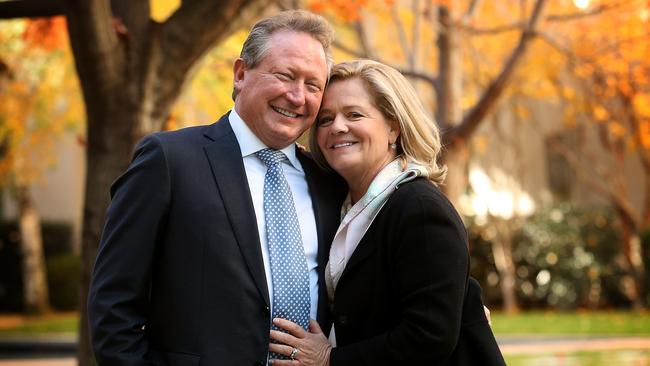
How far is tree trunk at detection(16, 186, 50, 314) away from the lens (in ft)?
59.7

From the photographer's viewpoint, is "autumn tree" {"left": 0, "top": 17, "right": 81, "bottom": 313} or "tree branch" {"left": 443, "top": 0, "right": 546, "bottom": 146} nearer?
"tree branch" {"left": 443, "top": 0, "right": 546, "bottom": 146}

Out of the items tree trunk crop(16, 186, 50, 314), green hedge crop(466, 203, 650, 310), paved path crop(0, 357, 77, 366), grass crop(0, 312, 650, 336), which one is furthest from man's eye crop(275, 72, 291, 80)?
tree trunk crop(16, 186, 50, 314)

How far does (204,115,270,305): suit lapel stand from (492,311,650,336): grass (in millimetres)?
10798

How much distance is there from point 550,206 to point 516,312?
2.60 metres

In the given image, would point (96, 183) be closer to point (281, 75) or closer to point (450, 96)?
point (281, 75)

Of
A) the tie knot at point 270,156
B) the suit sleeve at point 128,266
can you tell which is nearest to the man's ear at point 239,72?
the tie knot at point 270,156

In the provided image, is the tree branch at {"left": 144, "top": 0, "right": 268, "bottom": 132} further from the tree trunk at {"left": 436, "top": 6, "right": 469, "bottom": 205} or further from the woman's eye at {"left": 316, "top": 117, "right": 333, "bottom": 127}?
the tree trunk at {"left": 436, "top": 6, "right": 469, "bottom": 205}

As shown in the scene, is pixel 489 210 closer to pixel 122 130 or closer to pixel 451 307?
pixel 122 130

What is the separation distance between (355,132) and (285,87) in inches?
12.6

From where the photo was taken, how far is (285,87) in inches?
139

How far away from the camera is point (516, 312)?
18062mm

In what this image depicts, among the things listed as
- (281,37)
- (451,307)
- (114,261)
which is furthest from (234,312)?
(281,37)

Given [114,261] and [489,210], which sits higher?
[114,261]

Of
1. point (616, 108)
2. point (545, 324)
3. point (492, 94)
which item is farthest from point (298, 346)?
point (616, 108)
